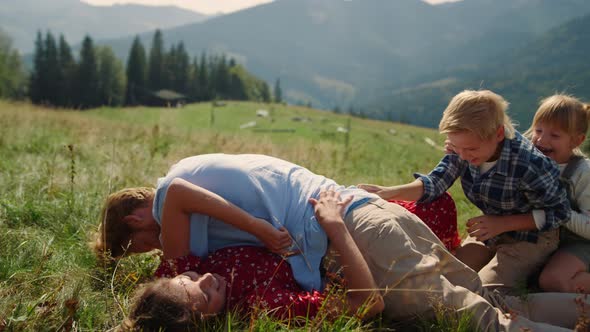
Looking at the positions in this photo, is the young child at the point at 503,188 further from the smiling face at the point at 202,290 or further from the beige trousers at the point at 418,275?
the smiling face at the point at 202,290

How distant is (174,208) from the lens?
2787 mm

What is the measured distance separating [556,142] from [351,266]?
1.98m

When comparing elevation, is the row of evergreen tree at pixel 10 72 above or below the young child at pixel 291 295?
below

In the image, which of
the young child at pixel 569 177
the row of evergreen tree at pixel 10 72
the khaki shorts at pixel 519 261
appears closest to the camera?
the young child at pixel 569 177

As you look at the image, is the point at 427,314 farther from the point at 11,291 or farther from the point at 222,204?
the point at 11,291

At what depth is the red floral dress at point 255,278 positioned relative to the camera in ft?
8.57

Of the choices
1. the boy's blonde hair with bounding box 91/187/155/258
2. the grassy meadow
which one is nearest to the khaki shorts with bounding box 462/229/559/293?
the grassy meadow

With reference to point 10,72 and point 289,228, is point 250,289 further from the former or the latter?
point 10,72

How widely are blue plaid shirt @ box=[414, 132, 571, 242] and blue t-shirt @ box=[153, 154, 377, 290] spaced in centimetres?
100

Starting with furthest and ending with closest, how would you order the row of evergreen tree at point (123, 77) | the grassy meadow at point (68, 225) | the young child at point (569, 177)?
1. the row of evergreen tree at point (123, 77)
2. the young child at point (569, 177)
3. the grassy meadow at point (68, 225)

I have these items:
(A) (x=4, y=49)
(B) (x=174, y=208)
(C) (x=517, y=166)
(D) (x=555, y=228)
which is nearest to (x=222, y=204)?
(B) (x=174, y=208)

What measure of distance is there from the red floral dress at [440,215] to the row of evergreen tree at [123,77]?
64.7 meters

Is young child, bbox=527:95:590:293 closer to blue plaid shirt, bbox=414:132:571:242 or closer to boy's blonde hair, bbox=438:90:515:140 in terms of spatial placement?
blue plaid shirt, bbox=414:132:571:242

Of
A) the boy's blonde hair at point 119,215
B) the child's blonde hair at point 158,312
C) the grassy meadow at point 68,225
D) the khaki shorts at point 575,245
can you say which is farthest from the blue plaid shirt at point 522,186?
the boy's blonde hair at point 119,215
